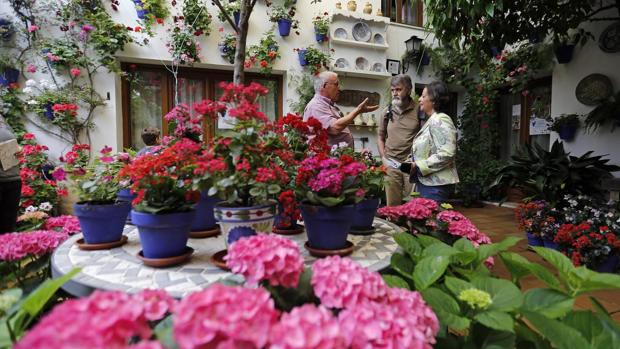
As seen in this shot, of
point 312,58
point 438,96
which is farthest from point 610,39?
point 312,58

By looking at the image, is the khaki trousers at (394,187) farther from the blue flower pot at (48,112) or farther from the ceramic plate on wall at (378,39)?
the blue flower pot at (48,112)

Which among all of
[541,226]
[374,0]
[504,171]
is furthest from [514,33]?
[374,0]

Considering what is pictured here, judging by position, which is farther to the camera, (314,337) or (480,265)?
(480,265)

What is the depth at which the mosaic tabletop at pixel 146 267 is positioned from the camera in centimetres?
77

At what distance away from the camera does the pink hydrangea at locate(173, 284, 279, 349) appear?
416 millimetres

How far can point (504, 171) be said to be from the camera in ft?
11.0

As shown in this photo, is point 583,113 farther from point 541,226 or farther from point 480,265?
point 480,265

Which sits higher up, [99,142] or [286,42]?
[286,42]

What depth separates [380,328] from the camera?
510 mm

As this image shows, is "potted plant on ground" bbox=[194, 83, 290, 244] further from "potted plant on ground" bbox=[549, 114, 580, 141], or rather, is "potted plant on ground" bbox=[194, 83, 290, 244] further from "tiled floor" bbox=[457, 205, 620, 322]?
"potted plant on ground" bbox=[549, 114, 580, 141]

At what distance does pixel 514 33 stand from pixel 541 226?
1884 mm

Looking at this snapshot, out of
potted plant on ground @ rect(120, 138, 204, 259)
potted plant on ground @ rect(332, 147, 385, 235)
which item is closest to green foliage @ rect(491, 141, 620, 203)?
potted plant on ground @ rect(332, 147, 385, 235)

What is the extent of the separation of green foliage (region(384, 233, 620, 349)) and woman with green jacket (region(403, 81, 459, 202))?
1.05 metres

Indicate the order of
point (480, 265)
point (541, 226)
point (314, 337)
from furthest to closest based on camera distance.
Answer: point (541, 226)
point (480, 265)
point (314, 337)
